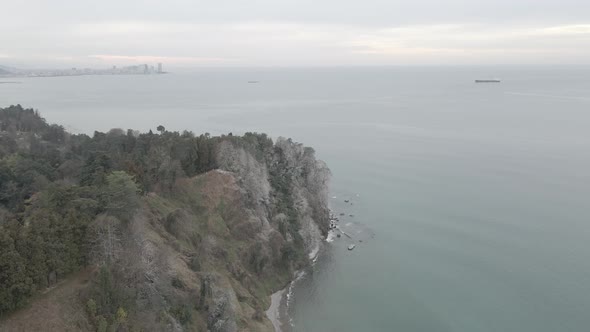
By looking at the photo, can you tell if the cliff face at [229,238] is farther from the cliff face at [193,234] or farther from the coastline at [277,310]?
the coastline at [277,310]

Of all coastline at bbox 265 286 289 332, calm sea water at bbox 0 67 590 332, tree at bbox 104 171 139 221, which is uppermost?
tree at bbox 104 171 139 221

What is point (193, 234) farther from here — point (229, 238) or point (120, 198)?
point (120, 198)

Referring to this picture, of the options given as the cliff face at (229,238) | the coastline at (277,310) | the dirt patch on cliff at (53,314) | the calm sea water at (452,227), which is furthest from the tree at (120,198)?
the calm sea water at (452,227)

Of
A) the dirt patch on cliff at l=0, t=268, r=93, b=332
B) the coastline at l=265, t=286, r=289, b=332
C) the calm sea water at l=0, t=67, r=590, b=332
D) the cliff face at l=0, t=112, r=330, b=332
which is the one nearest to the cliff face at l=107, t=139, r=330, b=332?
the cliff face at l=0, t=112, r=330, b=332

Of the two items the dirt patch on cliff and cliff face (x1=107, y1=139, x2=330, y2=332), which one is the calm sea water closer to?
cliff face (x1=107, y1=139, x2=330, y2=332)

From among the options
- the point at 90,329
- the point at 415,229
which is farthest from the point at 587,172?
the point at 90,329

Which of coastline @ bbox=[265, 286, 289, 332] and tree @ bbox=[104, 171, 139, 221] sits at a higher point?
tree @ bbox=[104, 171, 139, 221]

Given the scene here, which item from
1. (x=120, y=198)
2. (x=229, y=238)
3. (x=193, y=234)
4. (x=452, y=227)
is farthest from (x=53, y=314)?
(x=452, y=227)

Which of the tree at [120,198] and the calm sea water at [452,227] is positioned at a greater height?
the tree at [120,198]
